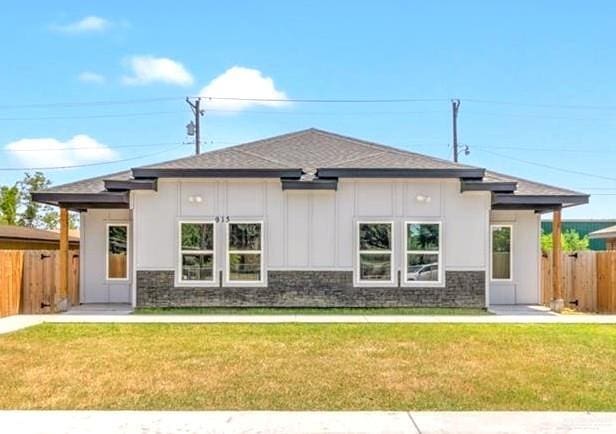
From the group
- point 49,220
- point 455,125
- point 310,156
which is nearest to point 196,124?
point 455,125

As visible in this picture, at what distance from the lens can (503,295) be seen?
1753cm

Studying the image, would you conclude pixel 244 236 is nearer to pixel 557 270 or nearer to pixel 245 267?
pixel 245 267

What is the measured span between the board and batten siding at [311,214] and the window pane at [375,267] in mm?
240

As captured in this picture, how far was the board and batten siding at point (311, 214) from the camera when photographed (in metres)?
15.8

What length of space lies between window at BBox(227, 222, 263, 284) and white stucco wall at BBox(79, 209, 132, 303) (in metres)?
3.50

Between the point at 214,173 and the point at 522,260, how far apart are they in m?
8.92

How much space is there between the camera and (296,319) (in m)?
14.1

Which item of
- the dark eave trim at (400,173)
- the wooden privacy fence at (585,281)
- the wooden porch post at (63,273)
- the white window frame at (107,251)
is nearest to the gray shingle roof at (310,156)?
the dark eave trim at (400,173)

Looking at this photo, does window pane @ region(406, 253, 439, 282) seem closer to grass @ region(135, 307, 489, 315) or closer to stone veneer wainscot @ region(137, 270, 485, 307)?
stone veneer wainscot @ region(137, 270, 485, 307)

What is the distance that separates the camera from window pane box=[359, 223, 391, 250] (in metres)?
15.8

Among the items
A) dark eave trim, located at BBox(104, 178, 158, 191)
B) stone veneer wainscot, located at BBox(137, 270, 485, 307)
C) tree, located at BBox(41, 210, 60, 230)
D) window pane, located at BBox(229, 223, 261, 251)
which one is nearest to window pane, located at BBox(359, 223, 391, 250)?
stone veneer wainscot, located at BBox(137, 270, 485, 307)
